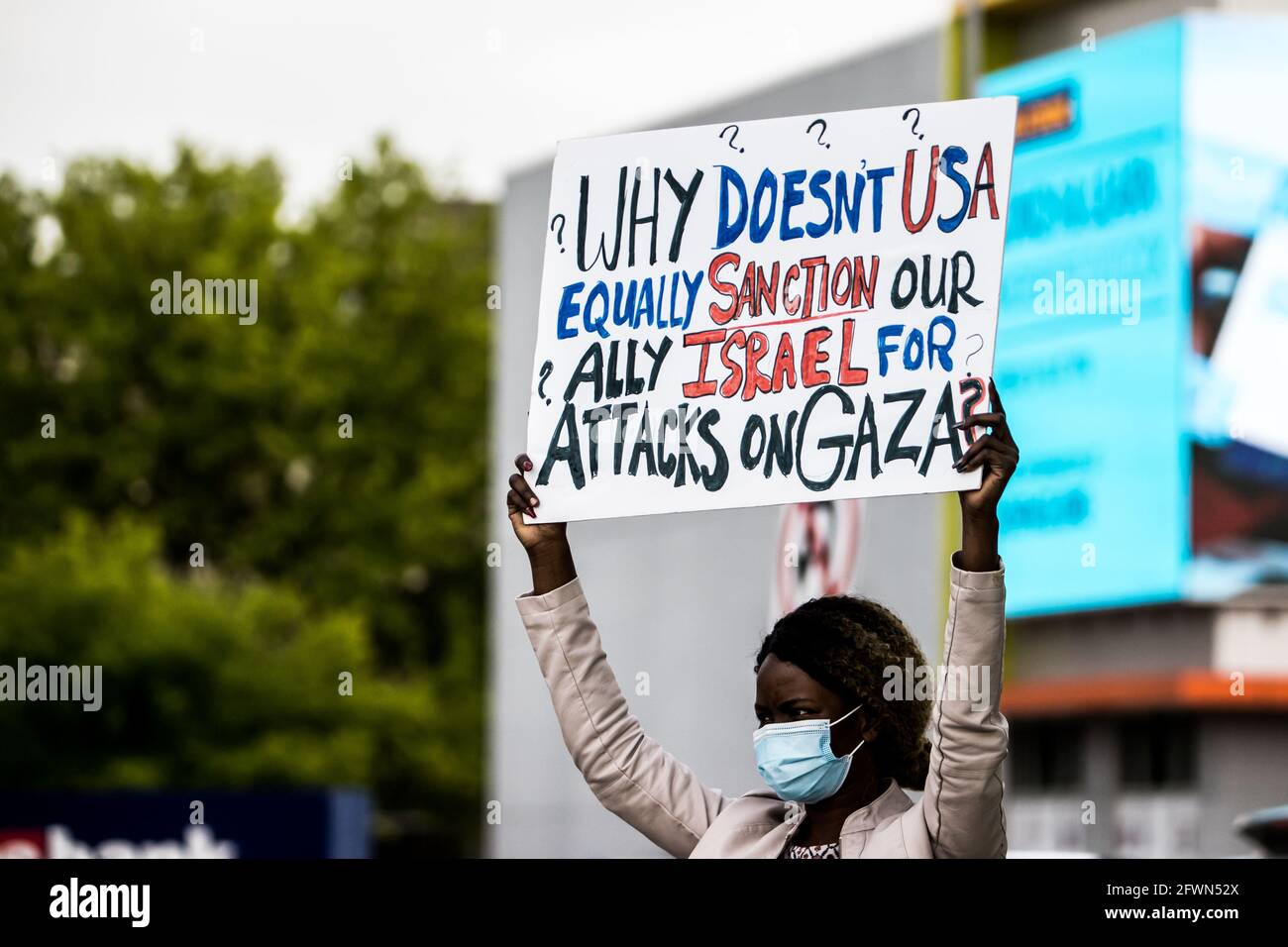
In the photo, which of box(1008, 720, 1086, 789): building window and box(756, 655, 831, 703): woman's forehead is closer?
box(756, 655, 831, 703): woman's forehead

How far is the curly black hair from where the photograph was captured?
4.17 m

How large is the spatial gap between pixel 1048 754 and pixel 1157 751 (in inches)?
56.2

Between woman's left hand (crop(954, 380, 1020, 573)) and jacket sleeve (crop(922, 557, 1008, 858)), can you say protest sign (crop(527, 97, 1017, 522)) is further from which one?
jacket sleeve (crop(922, 557, 1008, 858))

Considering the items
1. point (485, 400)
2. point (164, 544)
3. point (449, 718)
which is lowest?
point (449, 718)

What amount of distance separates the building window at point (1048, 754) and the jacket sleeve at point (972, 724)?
1810 centimetres

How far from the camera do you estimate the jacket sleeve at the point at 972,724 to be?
12.6 ft

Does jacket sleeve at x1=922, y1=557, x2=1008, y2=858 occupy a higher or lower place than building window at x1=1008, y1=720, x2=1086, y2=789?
higher

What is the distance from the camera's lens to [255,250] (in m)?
36.5

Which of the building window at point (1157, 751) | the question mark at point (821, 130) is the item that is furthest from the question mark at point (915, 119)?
the building window at point (1157, 751)

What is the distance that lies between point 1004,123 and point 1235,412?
16408 mm

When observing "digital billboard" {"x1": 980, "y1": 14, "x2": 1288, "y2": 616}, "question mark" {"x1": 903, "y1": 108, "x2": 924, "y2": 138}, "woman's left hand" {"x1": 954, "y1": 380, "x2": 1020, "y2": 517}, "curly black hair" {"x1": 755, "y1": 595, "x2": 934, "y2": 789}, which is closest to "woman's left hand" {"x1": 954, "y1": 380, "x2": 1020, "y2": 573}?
"woman's left hand" {"x1": 954, "y1": 380, "x2": 1020, "y2": 517}

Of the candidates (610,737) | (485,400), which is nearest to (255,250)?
(485,400)

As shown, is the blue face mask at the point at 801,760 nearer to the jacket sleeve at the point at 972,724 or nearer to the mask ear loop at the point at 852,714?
the mask ear loop at the point at 852,714
